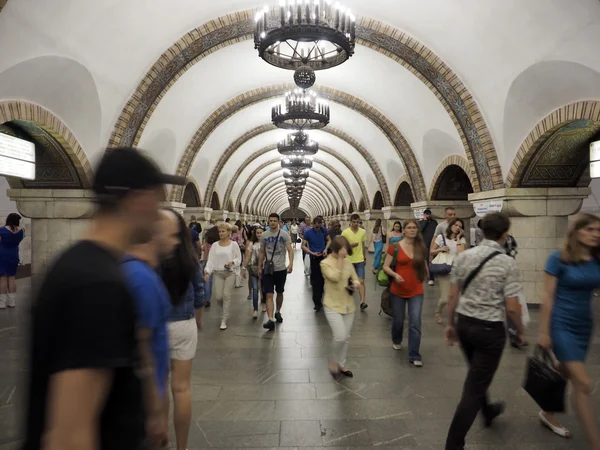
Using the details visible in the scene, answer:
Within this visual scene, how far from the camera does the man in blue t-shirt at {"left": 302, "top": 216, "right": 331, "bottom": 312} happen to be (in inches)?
263

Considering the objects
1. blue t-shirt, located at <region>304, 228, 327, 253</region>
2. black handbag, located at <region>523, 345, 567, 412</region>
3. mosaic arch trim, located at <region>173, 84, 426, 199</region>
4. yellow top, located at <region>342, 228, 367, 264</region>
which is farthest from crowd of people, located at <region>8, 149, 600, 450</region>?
mosaic arch trim, located at <region>173, 84, 426, 199</region>

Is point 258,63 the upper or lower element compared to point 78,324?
upper

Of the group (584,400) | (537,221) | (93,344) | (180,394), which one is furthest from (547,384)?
(537,221)

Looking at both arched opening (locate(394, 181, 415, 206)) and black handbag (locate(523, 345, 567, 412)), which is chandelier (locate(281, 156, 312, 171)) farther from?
black handbag (locate(523, 345, 567, 412))

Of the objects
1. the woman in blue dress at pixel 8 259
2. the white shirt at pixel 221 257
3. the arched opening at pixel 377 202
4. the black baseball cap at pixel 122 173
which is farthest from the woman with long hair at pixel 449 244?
the arched opening at pixel 377 202

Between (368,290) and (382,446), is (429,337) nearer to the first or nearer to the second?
(382,446)

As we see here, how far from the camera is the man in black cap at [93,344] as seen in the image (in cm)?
84

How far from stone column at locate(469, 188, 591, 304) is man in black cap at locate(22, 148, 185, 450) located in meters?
7.35

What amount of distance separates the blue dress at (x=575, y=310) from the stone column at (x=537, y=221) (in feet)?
17.2

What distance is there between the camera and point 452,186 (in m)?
10.9

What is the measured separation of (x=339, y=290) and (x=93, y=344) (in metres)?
2.85

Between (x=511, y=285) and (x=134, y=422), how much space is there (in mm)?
2237

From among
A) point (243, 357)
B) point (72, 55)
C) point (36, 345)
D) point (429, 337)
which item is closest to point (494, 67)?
point (429, 337)

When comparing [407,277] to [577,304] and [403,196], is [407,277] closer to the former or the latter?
[577,304]
